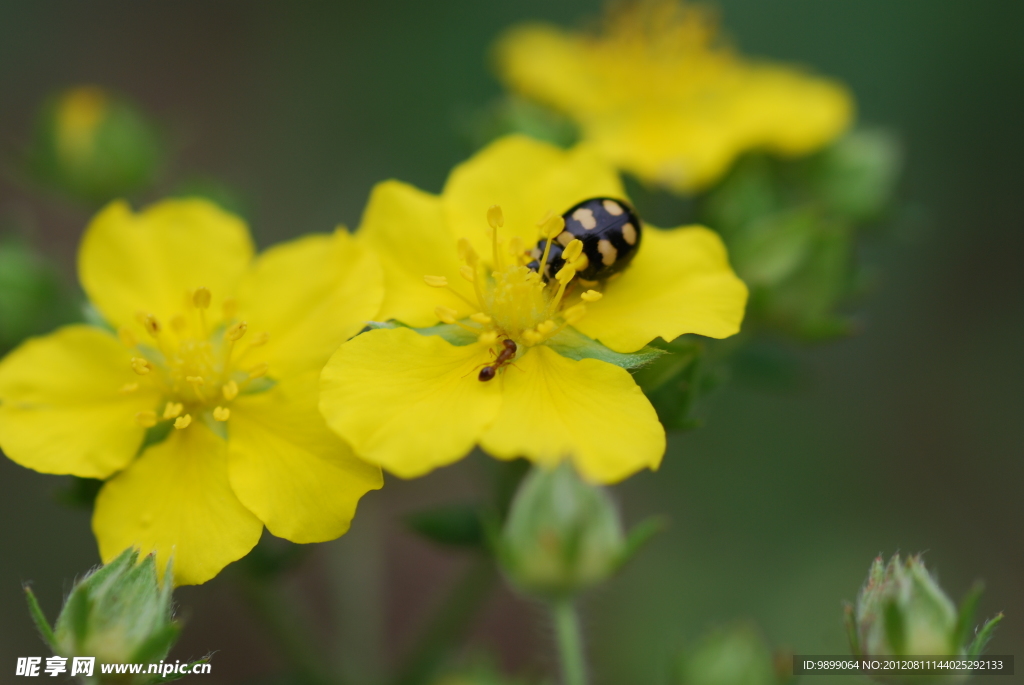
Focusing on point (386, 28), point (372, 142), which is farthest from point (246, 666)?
point (386, 28)

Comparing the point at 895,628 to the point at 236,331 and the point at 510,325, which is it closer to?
the point at 510,325

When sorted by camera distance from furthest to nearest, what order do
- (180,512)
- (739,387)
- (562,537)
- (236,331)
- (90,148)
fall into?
1. (739,387)
2. (90,148)
3. (236,331)
4. (180,512)
5. (562,537)

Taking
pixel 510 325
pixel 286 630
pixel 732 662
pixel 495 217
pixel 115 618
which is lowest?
pixel 286 630

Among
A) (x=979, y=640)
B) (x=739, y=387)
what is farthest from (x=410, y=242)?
(x=739, y=387)

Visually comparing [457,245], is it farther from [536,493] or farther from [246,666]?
[246,666]

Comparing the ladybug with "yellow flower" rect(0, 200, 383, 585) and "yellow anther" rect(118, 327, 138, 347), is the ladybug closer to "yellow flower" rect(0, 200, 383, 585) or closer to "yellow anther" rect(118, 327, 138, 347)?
"yellow flower" rect(0, 200, 383, 585)

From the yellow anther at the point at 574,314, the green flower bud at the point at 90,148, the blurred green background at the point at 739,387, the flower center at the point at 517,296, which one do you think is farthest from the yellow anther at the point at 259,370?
the blurred green background at the point at 739,387

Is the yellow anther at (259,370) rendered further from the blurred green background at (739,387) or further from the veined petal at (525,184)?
the blurred green background at (739,387)
